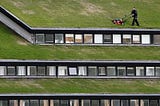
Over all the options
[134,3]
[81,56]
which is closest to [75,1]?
[134,3]

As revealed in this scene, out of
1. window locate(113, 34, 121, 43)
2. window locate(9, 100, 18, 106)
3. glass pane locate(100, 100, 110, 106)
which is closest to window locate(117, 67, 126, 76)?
glass pane locate(100, 100, 110, 106)

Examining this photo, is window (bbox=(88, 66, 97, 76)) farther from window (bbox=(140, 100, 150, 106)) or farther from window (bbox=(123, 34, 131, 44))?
window (bbox=(123, 34, 131, 44))

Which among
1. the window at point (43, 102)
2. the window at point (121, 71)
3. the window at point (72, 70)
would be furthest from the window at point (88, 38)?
the window at point (43, 102)

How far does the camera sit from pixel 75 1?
130 metres

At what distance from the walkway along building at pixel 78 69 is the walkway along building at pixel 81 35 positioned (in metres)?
5.34

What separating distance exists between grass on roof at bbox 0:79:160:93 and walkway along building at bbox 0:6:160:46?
8298mm

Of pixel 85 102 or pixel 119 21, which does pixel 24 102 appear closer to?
pixel 85 102

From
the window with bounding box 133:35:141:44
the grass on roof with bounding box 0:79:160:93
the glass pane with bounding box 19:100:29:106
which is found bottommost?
the glass pane with bounding box 19:100:29:106

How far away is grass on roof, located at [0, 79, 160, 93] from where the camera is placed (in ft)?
357

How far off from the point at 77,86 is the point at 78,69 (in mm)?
5294

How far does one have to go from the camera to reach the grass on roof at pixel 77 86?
10881cm

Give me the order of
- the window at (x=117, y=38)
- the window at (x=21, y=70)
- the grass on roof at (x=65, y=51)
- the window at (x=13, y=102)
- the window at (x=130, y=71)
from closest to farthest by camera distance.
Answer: the window at (x=13, y=102), the window at (x=21, y=70), the grass on roof at (x=65, y=51), the window at (x=130, y=71), the window at (x=117, y=38)

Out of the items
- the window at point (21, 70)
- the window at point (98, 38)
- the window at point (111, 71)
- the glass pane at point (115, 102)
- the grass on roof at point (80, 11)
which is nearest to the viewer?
the glass pane at point (115, 102)

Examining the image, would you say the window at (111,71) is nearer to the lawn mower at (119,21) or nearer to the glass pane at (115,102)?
the glass pane at (115,102)
